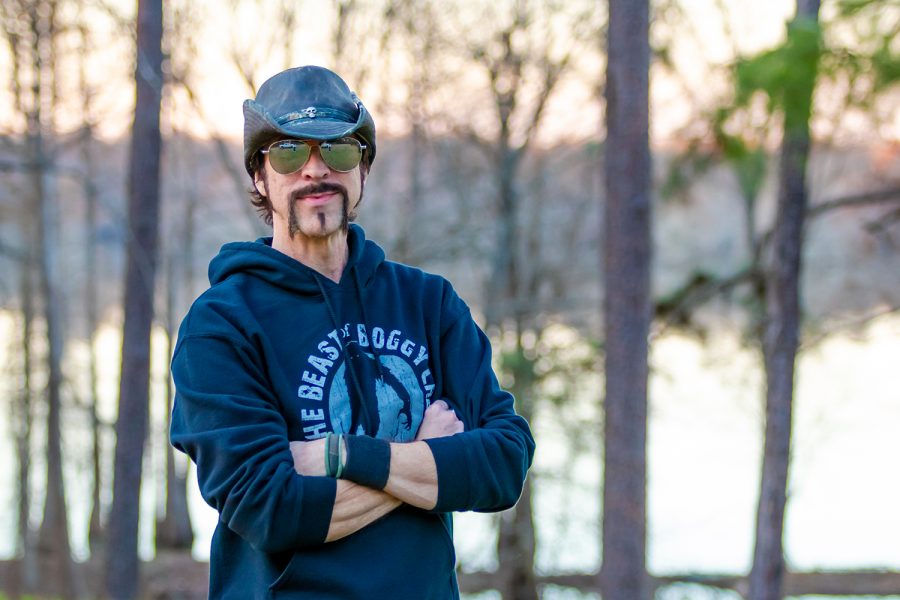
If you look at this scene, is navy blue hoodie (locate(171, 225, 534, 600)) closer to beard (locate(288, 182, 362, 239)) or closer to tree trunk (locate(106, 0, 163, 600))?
beard (locate(288, 182, 362, 239))

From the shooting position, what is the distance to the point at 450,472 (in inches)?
87.1

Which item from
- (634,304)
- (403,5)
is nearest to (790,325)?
(634,304)

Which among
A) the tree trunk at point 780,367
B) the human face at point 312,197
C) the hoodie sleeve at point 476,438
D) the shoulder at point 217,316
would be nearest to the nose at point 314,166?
the human face at point 312,197

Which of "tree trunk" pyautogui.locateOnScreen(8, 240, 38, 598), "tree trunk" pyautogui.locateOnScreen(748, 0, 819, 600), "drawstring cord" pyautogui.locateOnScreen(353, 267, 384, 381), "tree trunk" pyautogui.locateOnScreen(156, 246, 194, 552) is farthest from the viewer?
"tree trunk" pyautogui.locateOnScreen(156, 246, 194, 552)

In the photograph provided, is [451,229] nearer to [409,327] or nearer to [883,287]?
[883,287]

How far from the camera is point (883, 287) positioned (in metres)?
16.6

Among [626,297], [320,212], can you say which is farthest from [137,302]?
[320,212]

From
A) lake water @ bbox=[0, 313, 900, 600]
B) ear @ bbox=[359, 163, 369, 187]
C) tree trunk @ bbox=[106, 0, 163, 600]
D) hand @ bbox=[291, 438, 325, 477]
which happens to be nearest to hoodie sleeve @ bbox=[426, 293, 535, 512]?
hand @ bbox=[291, 438, 325, 477]

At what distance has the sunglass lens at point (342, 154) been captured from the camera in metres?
2.26

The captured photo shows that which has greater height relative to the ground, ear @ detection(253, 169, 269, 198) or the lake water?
ear @ detection(253, 169, 269, 198)

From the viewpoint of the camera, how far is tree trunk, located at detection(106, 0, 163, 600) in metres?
8.32

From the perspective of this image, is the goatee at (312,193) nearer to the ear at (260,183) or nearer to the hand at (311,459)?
the ear at (260,183)

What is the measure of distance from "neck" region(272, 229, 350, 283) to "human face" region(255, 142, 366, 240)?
0.04 feet

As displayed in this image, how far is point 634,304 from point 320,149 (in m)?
4.48
